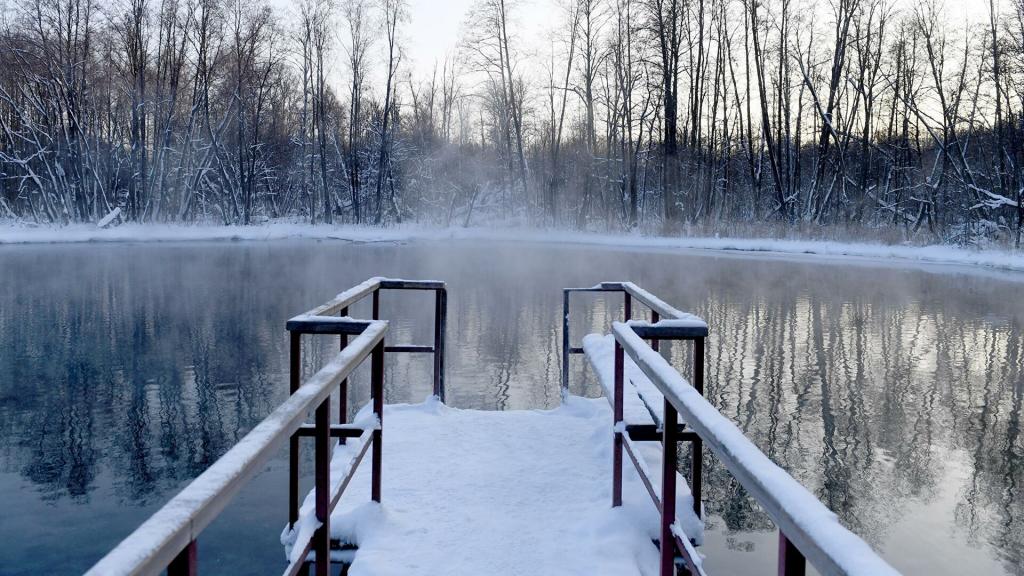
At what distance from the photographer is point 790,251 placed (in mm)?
28297

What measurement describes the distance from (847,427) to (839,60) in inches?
1283

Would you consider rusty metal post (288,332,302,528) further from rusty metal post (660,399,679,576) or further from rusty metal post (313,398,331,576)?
rusty metal post (660,399,679,576)

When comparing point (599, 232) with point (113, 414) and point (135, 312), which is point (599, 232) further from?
point (113, 414)

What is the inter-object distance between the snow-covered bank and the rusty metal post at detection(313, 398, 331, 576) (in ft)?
77.2

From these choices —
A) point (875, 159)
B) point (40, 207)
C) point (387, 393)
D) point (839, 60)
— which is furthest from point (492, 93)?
point (387, 393)

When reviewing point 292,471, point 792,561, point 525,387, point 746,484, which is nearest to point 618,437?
point 292,471

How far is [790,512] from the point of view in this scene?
1.48 metres

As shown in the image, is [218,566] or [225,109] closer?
[218,566]

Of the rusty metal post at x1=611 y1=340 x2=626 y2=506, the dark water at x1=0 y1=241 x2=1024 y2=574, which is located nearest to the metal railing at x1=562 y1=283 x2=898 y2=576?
the rusty metal post at x1=611 y1=340 x2=626 y2=506

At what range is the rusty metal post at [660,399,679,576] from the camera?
9.68 ft

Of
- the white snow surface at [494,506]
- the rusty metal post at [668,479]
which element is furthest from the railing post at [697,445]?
the rusty metal post at [668,479]

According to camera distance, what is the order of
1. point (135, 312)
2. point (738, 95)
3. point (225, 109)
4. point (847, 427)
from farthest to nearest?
1. point (225, 109)
2. point (738, 95)
3. point (135, 312)
4. point (847, 427)

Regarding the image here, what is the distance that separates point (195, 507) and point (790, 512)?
3.55 feet

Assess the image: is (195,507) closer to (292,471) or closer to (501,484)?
(292,471)
